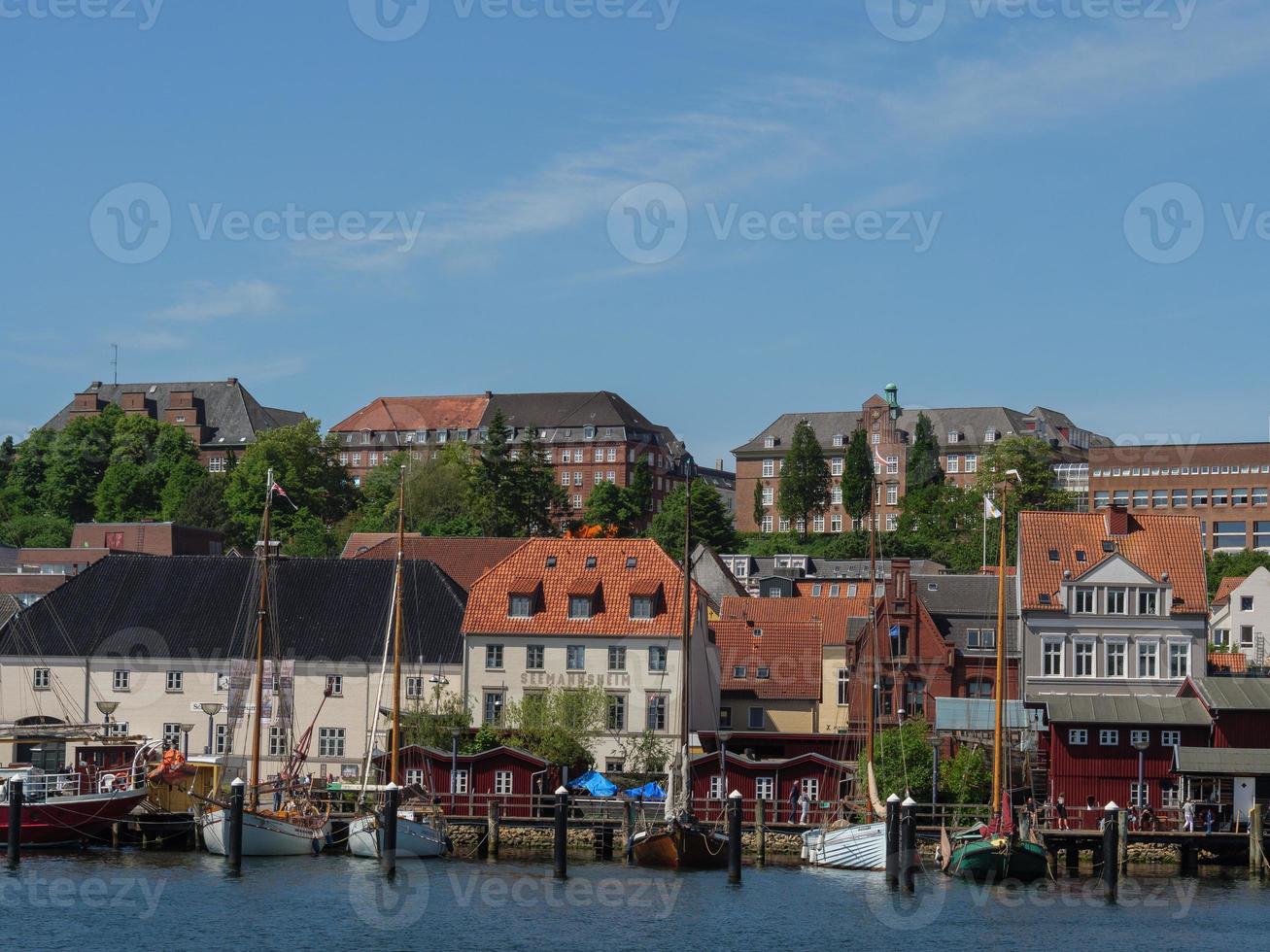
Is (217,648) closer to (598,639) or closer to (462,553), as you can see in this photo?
(598,639)

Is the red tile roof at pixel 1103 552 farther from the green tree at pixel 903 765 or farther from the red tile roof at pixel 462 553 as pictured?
the red tile roof at pixel 462 553

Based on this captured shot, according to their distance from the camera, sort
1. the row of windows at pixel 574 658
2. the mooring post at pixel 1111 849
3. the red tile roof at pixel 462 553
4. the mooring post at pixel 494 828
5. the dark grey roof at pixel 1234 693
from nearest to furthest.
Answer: the mooring post at pixel 1111 849 < the mooring post at pixel 494 828 < the dark grey roof at pixel 1234 693 < the row of windows at pixel 574 658 < the red tile roof at pixel 462 553

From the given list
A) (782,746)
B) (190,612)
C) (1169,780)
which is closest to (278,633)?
(190,612)

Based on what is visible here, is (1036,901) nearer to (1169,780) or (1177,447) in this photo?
(1169,780)

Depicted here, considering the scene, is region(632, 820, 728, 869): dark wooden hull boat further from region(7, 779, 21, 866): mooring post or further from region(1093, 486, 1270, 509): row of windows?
region(1093, 486, 1270, 509): row of windows

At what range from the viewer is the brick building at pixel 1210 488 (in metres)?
195

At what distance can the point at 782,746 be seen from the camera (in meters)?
87.4

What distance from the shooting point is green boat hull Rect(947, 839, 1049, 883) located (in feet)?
218

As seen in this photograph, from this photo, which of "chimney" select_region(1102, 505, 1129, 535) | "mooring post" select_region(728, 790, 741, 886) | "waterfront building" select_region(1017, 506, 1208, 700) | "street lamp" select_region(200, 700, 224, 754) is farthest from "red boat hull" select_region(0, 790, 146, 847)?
"chimney" select_region(1102, 505, 1129, 535)

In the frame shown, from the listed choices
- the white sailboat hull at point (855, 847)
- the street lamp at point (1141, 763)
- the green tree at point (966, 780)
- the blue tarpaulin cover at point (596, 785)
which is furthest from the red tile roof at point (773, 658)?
the white sailboat hull at point (855, 847)

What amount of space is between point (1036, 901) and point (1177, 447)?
5617 inches

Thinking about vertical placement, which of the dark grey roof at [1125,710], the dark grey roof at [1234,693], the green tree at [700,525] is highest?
the green tree at [700,525]

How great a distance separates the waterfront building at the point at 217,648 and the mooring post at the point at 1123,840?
3055 cm

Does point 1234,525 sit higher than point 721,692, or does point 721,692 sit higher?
point 1234,525
